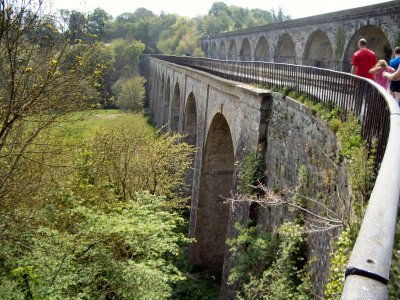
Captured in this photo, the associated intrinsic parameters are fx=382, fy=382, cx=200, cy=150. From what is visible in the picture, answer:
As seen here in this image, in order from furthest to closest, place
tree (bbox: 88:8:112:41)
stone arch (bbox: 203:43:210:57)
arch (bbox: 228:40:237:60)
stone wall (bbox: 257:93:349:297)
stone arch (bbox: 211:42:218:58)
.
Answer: stone arch (bbox: 203:43:210:57), stone arch (bbox: 211:42:218:58), arch (bbox: 228:40:237:60), tree (bbox: 88:8:112:41), stone wall (bbox: 257:93:349:297)

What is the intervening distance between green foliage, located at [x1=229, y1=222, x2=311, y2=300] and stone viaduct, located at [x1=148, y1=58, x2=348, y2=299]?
0.98ft

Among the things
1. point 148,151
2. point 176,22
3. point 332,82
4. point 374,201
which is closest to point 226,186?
point 148,151

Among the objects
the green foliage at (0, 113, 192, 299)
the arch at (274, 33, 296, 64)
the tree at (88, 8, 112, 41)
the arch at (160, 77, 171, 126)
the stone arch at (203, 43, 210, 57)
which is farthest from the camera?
the stone arch at (203, 43, 210, 57)

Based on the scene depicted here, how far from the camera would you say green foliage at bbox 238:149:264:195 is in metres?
9.79

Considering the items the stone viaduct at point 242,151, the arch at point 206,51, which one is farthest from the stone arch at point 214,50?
the stone viaduct at point 242,151

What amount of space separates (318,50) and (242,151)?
15191 mm

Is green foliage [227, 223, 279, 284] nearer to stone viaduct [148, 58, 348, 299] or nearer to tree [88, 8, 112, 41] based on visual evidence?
stone viaduct [148, 58, 348, 299]

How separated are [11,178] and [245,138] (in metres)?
6.15

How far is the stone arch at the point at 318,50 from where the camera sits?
→ 2227cm

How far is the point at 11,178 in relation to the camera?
22.4ft

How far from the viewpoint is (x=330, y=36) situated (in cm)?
1992

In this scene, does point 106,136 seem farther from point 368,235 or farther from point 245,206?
point 368,235

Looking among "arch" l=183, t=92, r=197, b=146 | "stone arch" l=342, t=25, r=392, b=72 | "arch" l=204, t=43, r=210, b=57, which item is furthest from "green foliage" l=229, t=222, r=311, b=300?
"arch" l=204, t=43, r=210, b=57

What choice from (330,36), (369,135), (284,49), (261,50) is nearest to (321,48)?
(330,36)
